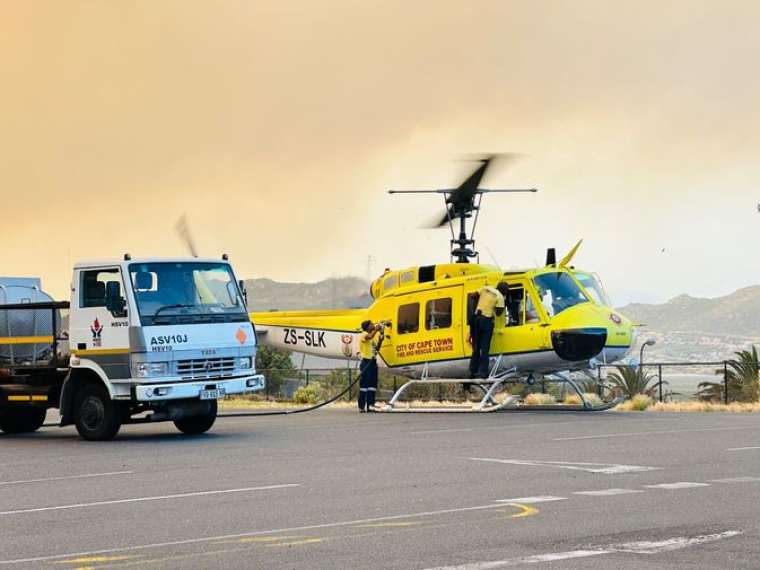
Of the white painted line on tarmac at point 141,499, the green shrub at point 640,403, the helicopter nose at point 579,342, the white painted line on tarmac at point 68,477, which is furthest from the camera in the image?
the green shrub at point 640,403

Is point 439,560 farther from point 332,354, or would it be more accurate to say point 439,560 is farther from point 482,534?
point 332,354

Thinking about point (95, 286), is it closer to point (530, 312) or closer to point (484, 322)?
point (484, 322)

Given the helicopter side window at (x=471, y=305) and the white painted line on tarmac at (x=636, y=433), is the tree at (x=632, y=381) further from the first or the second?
the white painted line on tarmac at (x=636, y=433)

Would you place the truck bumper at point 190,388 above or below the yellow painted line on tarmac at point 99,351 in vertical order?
below

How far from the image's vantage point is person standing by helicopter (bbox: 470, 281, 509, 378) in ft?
90.7

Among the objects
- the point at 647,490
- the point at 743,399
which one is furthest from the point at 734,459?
the point at 743,399

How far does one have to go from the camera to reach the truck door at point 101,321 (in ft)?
69.7

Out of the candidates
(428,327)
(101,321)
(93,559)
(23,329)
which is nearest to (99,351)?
(101,321)

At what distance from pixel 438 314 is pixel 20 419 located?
31.0ft

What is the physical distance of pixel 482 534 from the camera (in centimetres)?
1031

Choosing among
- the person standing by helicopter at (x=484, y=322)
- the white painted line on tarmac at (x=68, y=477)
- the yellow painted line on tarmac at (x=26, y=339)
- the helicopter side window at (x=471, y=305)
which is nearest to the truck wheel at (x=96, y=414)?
the yellow painted line on tarmac at (x=26, y=339)

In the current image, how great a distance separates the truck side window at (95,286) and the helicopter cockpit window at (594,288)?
10424mm

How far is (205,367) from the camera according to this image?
21609 mm

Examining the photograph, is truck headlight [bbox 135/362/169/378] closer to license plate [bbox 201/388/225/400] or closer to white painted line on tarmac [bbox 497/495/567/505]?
license plate [bbox 201/388/225/400]
